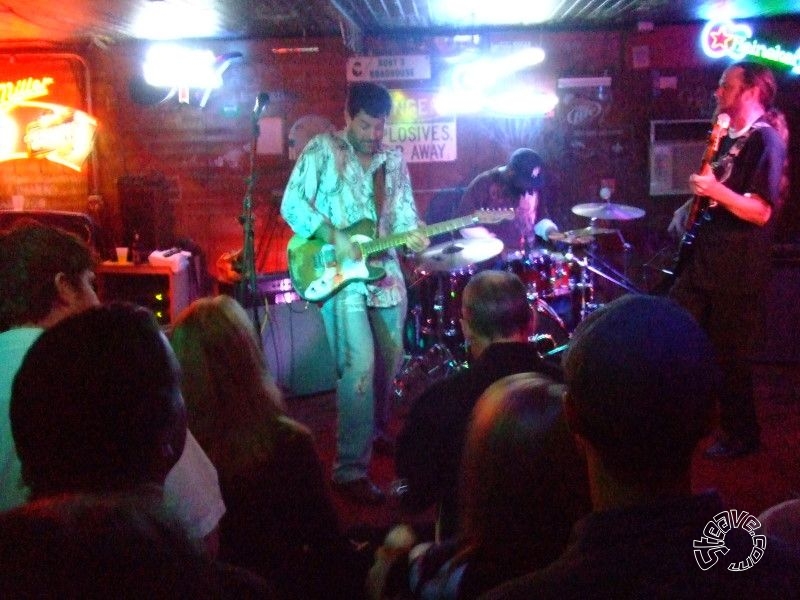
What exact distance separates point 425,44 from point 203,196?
258cm

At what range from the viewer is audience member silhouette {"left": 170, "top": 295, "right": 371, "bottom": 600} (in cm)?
225

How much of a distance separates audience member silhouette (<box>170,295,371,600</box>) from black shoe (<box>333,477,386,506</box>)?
158 cm

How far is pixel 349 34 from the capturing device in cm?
Answer: 688

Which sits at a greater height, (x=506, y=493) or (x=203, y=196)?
(x=203, y=196)

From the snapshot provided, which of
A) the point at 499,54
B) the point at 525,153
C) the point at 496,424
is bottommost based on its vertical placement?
the point at 496,424

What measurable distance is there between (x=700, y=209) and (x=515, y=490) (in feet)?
11.2

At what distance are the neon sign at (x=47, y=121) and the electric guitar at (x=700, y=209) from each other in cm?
570

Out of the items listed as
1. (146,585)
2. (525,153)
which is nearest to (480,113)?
(525,153)

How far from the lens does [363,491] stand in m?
4.03

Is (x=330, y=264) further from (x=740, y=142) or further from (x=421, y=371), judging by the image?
(x=421, y=371)

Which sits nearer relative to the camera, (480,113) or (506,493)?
(506,493)

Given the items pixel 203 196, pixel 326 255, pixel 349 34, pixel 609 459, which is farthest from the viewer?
pixel 203 196

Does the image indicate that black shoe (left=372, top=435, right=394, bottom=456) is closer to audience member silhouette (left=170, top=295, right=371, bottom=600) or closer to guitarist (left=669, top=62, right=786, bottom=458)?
guitarist (left=669, top=62, right=786, bottom=458)

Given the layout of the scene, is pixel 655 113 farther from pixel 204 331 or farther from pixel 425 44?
pixel 204 331
